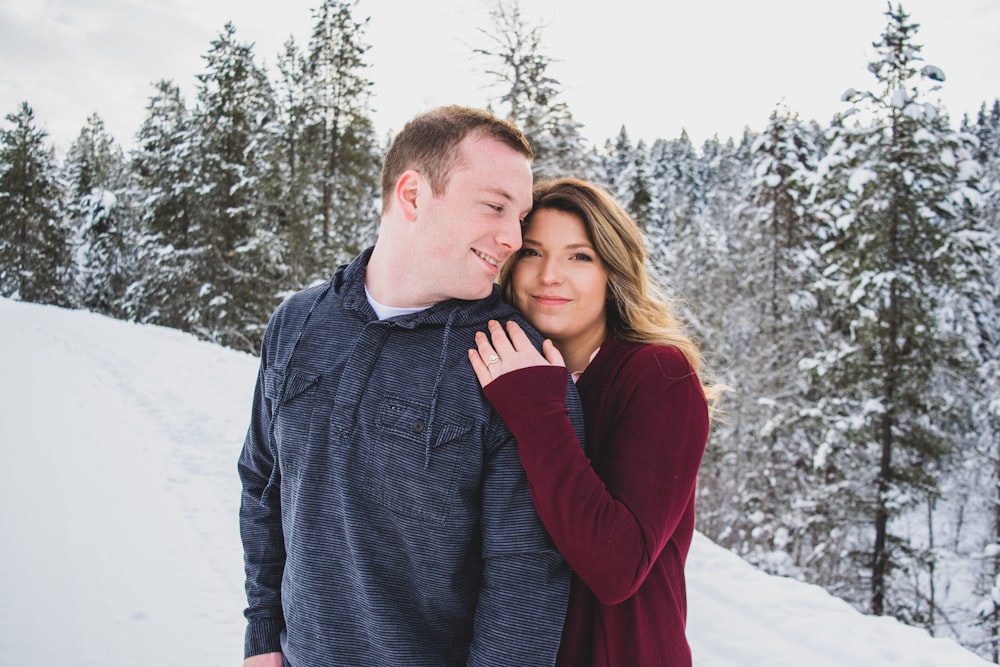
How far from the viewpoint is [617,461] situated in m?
1.82

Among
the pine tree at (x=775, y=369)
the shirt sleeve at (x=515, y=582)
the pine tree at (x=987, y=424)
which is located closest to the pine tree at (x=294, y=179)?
the pine tree at (x=775, y=369)

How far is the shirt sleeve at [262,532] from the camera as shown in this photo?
85.4 inches

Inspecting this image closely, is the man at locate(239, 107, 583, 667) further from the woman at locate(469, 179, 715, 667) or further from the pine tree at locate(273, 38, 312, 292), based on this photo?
the pine tree at locate(273, 38, 312, 292)

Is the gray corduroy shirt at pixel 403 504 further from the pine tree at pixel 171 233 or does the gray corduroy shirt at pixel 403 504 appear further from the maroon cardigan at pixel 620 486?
the pine tree at pixel 171 233

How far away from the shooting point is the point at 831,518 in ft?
44.4

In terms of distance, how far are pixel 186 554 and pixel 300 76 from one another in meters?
19.4

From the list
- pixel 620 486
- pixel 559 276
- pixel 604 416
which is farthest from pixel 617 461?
pixel 559 276

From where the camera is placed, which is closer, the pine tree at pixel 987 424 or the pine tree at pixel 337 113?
the pine tree at pixel 987 424

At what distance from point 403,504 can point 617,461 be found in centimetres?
61

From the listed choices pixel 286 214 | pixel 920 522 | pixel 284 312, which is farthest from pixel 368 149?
pixel 920 522

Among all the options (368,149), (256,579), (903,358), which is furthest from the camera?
(368,149)

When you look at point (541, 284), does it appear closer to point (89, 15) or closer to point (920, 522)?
Answer: point (89, 15)

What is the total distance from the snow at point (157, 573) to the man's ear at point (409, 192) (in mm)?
3582

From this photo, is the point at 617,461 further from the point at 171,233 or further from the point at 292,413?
the point at 171,233
